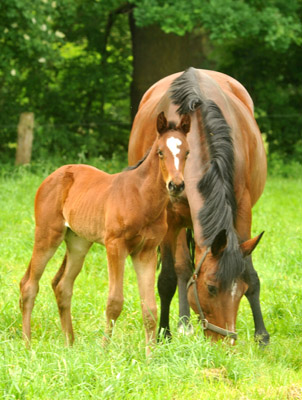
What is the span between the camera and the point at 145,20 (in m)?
13.2

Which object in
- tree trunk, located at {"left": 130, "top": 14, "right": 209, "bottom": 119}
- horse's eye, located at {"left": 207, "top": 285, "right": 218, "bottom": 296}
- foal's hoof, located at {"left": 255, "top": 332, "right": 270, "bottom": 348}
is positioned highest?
tree trunk, located at {"left": 130, "top": 14, "right": 209, "bottom": 119}

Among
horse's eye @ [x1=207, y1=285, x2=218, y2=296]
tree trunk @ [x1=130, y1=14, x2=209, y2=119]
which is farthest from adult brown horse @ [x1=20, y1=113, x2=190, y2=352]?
tree trunk @ [x1=130, y1=14, x2=209, y2=119]

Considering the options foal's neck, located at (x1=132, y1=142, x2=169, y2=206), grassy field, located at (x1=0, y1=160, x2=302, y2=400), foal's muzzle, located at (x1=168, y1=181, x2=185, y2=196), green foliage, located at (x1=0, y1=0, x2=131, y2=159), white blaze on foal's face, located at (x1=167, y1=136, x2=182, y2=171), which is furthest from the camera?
green foliage, located at (x1=0, y1=0, x2=131, y2=159)

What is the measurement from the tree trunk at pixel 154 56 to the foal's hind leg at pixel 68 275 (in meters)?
9.47

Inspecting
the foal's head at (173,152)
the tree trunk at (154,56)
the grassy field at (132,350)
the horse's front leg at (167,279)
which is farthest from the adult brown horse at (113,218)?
the tree trunk at (154,56)

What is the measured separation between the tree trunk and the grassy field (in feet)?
21.8

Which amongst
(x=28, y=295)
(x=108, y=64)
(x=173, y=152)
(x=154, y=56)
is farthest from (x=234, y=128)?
(x=108, y=64)

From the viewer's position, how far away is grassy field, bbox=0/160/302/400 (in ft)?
12.9

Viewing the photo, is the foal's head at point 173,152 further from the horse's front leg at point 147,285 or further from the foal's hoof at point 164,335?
the foal's hoof at point 164,335

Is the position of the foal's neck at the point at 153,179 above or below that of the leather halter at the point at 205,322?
above

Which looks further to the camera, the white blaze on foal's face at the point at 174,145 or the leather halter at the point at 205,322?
the leather halter at the point at 205,322

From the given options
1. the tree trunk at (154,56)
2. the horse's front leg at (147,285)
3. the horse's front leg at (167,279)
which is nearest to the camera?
the horse's front leg at (147,285)

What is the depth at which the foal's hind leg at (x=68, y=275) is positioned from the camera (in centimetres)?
539

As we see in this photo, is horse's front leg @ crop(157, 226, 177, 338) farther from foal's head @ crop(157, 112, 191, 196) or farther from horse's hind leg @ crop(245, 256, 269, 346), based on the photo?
foal's head @ crop(157, 112, 191, 196)
